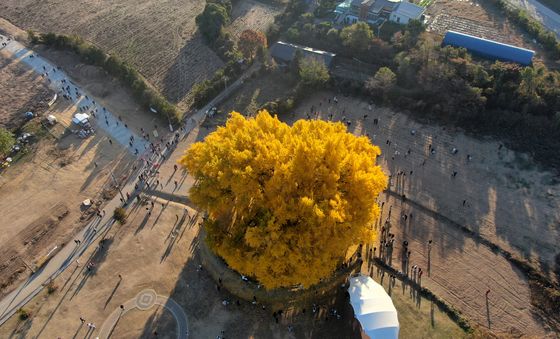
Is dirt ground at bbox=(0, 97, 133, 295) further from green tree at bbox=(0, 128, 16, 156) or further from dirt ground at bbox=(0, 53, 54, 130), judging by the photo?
dirt ground at bbox=(0, 53, 54, 130)

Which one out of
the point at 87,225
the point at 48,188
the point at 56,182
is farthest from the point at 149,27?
the point at 87,225

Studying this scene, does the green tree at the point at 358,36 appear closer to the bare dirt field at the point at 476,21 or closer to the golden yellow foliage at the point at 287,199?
the bare dirt field at the point at 476,21

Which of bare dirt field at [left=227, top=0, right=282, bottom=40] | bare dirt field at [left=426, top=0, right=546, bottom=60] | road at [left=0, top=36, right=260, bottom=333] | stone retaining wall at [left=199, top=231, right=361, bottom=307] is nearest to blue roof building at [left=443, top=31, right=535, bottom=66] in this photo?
bare dirt field at [left=426, top=0, right=546, bottom=60]

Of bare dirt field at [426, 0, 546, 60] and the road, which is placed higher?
bare dirt field at [426, 0, 546, 60]

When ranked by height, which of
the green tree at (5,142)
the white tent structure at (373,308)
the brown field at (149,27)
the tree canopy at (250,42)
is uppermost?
the tree canopy at (250,42)

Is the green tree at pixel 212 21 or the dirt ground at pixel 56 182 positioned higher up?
the green tree at pixel 212 21

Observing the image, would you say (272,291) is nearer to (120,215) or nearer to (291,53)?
(120,215)

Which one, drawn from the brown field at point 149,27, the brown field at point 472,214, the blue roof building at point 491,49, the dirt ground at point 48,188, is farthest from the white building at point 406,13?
the dirt ground at point 48,188
